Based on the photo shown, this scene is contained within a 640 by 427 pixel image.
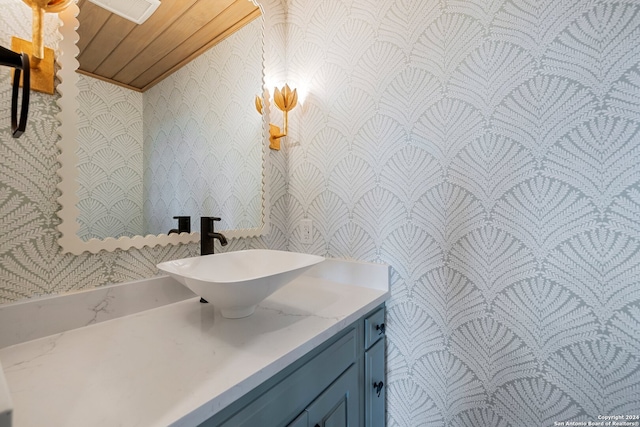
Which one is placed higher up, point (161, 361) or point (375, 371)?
point (161, 361)

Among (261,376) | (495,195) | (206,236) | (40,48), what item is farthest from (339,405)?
(40,48)

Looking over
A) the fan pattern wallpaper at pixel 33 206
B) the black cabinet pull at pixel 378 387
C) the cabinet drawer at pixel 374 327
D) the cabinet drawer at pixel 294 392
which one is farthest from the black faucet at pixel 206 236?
the black cabinet pull at pixel 378 387

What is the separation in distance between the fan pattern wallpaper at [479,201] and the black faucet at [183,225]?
67mm

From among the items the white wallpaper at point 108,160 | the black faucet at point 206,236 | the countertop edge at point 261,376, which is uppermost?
the white wallpaper at point 108,160

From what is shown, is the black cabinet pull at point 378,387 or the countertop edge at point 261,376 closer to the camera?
the countertop edge at point 261,376

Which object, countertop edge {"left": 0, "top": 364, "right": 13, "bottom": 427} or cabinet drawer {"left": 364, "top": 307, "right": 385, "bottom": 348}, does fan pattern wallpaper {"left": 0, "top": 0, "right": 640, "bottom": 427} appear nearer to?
cabinet drawer {"left": 364, "top": 307, "right": 385, "bottom": 348}

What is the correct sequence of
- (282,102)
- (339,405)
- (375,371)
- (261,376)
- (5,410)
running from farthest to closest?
(282,102)
(375,371)
(339,405)
(261,376)
(5,410)

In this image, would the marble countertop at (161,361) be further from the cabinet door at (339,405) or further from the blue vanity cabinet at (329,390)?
the cabinet door at (339,405)

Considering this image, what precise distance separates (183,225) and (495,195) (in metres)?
1.06

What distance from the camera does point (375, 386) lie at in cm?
99

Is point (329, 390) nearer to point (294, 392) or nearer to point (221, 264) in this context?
point (294, 392)

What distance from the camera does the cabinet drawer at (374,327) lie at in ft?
3.11

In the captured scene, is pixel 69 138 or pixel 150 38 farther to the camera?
pixel 150 38

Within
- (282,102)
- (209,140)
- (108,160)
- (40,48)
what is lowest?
(108,160)
